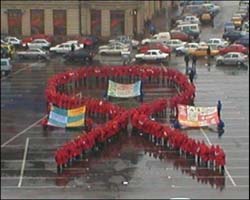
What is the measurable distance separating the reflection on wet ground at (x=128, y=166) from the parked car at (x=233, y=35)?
1406 inches

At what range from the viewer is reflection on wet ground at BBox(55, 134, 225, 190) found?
33.0 metres

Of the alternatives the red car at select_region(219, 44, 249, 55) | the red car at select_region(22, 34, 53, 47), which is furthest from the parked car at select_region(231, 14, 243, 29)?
the red car at select_region(22, 34, 53, 47)

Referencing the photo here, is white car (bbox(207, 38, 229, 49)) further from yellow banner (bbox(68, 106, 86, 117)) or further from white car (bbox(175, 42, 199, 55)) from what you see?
yellow banner (bbox(68, 106, 86, 117))

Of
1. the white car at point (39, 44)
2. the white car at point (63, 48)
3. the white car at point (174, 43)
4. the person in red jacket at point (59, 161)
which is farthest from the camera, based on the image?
the white car at point (39, 44)

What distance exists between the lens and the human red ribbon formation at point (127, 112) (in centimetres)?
3469

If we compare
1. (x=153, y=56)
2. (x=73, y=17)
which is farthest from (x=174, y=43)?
(x=73, y=17)

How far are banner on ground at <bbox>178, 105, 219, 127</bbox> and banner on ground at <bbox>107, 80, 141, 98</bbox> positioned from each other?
247 inches

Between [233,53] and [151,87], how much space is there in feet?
35.7

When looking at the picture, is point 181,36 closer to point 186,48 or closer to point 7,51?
point 186,48

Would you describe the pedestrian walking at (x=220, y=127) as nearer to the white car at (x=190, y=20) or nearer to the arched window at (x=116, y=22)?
the arched window at (x=116, y=22)

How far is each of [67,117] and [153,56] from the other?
22287mm

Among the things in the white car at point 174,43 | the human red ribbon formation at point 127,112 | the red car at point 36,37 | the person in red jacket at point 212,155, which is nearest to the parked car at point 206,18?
the white car at point 174,43

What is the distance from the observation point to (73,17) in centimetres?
7425

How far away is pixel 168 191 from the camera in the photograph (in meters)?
31.6
